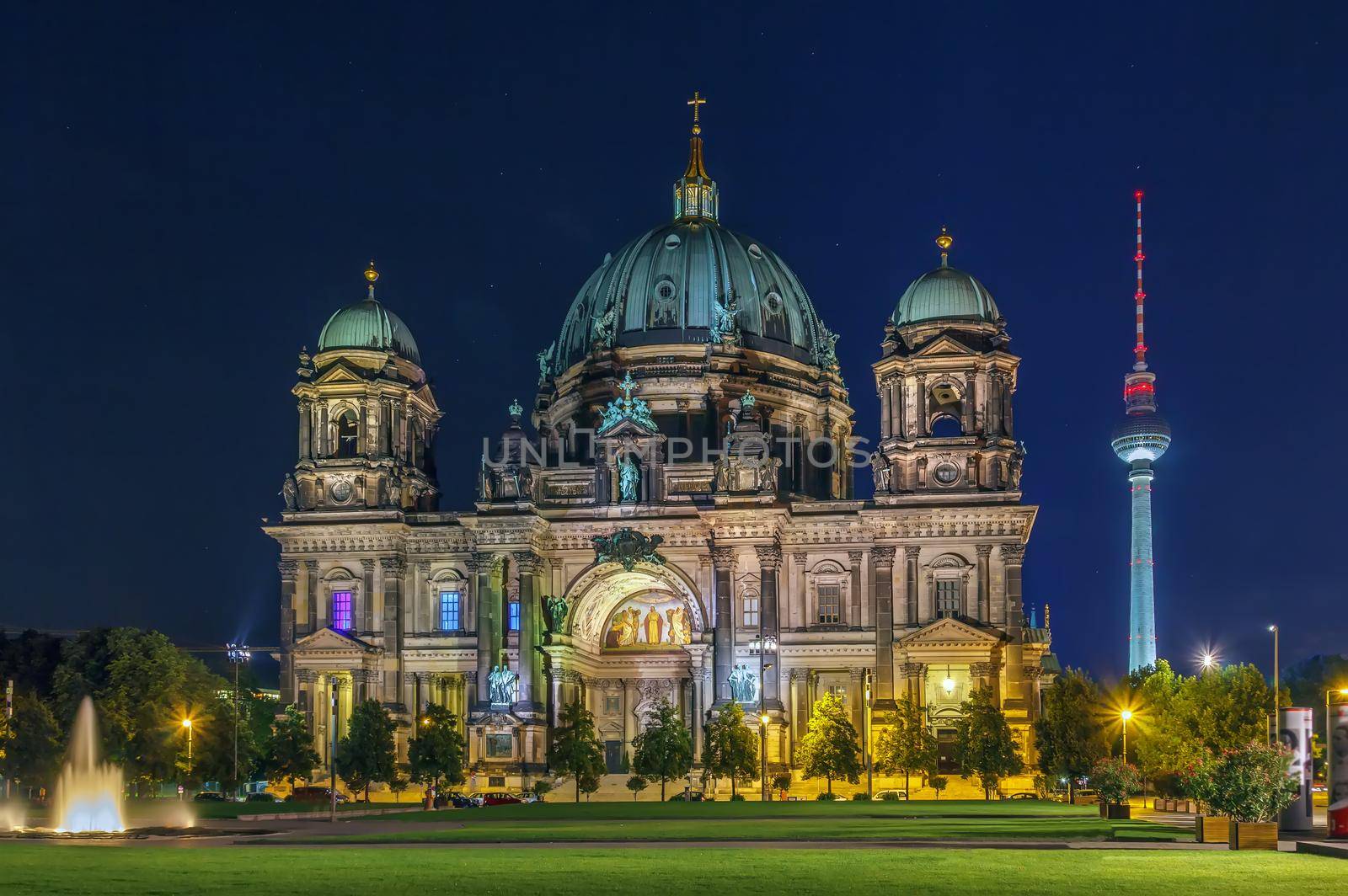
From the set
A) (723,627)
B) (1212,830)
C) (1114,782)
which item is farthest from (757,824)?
(723,627)

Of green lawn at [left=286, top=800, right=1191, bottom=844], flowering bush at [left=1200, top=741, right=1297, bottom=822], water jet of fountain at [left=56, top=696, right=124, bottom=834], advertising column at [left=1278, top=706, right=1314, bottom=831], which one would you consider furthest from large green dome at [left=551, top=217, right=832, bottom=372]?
flowering bush at [left=1200, top=741, right=1297, bottom=822]

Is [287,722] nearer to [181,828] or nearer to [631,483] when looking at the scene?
[631,483]

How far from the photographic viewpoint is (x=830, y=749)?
10012 centimetres

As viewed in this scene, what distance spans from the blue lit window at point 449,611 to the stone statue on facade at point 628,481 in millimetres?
12414

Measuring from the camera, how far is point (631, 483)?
11344cm

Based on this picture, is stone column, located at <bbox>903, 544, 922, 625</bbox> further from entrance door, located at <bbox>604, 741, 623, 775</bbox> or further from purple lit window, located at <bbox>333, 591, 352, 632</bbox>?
purple lit window, located at <bbox>333, 591, 352, 632</bbox>

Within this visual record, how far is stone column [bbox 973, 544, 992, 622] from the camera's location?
107 meters

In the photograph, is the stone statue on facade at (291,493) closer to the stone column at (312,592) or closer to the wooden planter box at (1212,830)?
the stone column at (312,592)

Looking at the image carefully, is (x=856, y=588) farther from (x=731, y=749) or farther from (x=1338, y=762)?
(x=1338, y=762)

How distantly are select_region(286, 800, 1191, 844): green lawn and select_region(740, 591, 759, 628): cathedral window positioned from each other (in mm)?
28226

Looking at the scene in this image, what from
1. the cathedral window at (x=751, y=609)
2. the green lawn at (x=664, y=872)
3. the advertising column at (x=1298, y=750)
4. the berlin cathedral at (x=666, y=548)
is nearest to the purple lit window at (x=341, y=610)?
the berlin cathedral at (x=666, y=548)

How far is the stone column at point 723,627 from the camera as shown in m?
108

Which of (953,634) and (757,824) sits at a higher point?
(953,634)

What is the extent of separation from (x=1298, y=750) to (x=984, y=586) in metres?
55.8
